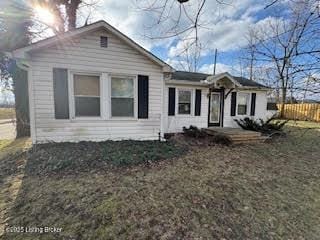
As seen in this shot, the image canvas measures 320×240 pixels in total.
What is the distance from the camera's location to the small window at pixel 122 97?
731 cm

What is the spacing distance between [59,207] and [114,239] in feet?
4.48

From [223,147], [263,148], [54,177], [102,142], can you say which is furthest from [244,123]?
[54,177]

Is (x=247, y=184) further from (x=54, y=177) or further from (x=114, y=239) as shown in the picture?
(x=54, y=177)

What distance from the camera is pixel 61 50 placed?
6516 mm

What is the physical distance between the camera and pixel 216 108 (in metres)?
11.1

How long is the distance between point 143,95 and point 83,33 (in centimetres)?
303

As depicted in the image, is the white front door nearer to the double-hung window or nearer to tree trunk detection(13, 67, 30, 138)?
the double-hung window

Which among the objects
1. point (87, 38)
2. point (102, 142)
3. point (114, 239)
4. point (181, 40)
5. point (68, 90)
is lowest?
point (114, 239)

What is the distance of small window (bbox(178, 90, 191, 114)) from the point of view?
396 inches

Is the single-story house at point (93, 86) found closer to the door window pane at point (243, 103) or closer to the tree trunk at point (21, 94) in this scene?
the tree trunk at point (21, 94)

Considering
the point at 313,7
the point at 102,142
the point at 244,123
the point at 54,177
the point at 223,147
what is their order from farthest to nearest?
1. the point at 244,123
2. the point at 223,147
3. the point at 102,142
4. the point at 54,177
5. the point at 313,7

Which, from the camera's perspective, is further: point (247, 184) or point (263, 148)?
Result: point (263, 148)

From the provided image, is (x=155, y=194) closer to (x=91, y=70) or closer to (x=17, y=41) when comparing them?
(x=91, y=70)

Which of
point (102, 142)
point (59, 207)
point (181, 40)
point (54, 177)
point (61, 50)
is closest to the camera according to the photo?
point (59, 207)
